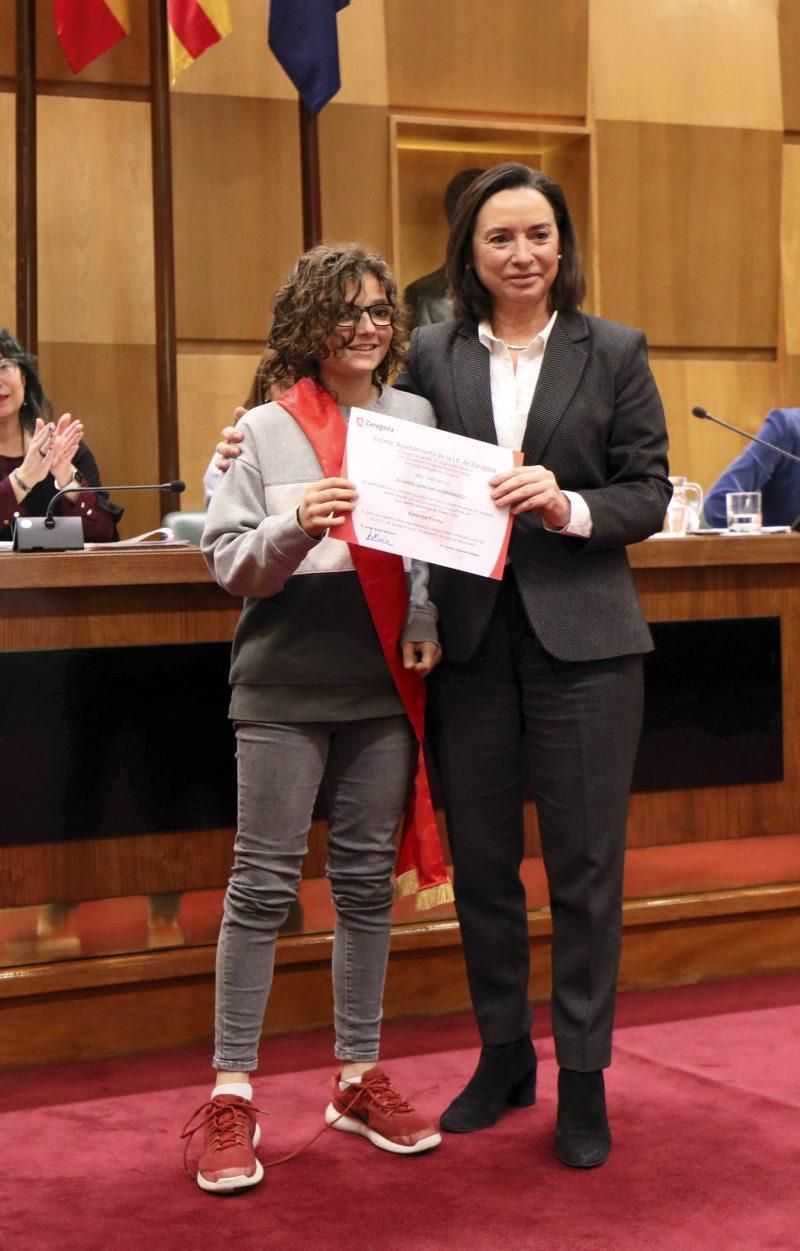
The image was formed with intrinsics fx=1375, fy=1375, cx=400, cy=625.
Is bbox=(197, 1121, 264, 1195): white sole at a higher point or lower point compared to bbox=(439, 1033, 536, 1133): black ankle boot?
lower

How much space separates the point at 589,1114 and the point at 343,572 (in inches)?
33.4

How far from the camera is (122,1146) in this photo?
2.04 metres

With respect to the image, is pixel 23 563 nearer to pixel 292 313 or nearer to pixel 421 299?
pixel 292 313

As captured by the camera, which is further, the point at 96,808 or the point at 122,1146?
the point at 96,808

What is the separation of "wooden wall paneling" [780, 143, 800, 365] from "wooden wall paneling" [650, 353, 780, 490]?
15 centimetres

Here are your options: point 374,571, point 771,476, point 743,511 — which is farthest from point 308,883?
point 771,476

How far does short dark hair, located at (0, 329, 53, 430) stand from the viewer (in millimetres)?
3547

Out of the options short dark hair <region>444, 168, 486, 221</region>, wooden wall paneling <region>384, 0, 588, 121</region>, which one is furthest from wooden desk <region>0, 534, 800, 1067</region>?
wooden wall paneling <region>384, 0, 588, 121</region>

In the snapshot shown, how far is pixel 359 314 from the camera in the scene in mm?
1854

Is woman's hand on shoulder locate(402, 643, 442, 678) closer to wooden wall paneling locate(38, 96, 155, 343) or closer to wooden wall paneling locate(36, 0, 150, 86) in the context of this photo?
wooden wall paneling locate(38, 96, 155, 343)

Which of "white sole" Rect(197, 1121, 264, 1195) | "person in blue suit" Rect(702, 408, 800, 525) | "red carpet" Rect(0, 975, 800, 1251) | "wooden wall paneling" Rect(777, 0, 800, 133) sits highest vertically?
"wooden wall paneling" Rect(777, 0, 800, 133)

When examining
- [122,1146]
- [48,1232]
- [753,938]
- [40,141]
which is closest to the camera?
[48,1232]

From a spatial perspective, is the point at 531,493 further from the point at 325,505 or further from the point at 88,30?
the point at 88,30

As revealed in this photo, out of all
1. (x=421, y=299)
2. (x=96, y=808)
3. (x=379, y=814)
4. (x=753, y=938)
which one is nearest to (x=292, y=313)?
(x=379, y=814)
